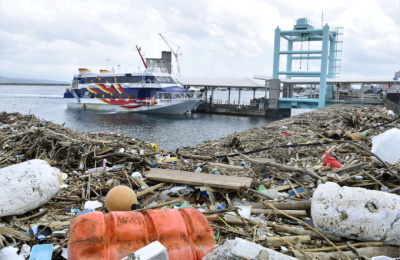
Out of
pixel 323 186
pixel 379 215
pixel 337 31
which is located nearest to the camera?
pixel 379 215

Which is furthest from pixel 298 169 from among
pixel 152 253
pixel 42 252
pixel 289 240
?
pixel 42 252

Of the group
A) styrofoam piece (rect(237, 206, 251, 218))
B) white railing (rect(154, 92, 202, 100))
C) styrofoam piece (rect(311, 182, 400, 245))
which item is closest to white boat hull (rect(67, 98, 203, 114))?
white railing (rect(154, 92, 202, 100))

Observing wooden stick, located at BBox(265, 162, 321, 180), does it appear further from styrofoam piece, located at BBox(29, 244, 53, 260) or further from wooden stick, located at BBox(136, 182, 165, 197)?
styrofoam piece, located at BBox(29, 244, 53, 260)

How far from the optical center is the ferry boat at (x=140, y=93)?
42969 millimetres

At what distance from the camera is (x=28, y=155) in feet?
21.7

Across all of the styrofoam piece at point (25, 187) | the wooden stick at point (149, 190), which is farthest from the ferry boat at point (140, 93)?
the styrofoam piece at point (25, 187)

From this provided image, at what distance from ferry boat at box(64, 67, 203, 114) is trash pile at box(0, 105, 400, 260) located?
3602 cm

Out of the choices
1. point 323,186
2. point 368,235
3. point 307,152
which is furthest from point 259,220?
point 307,152

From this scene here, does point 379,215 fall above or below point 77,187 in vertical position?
above

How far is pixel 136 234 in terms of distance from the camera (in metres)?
2.77

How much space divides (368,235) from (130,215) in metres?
2.31

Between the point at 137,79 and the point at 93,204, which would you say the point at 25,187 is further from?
the point at 137,79

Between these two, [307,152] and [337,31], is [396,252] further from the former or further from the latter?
[337,31]

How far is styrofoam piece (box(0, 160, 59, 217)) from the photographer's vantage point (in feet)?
12.9
